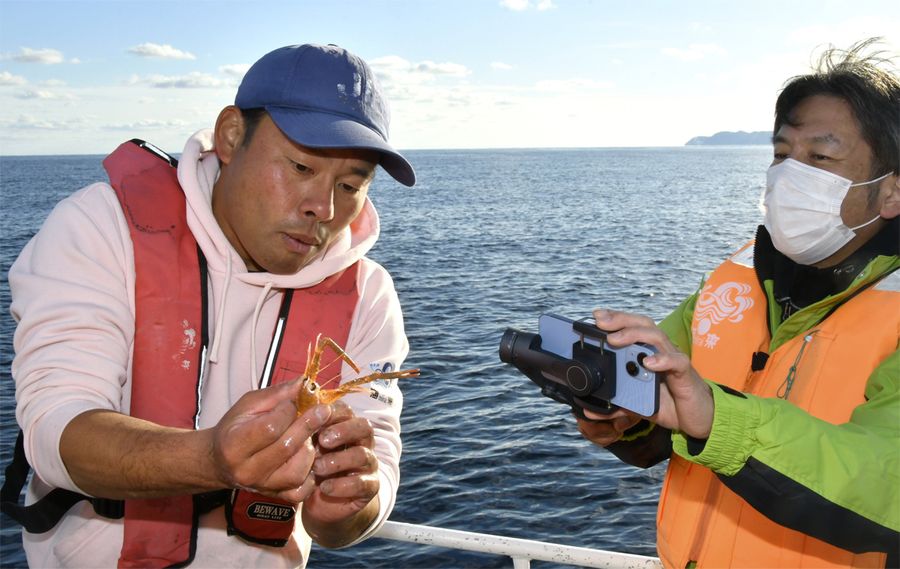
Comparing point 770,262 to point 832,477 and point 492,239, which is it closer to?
point 832,477

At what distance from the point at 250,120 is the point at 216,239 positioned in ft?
1.67

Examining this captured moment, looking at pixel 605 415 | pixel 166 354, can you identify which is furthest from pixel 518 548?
pixel 166 354

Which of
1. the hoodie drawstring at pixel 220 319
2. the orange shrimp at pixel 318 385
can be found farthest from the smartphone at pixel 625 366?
the hoodie drawstring at pixel 220 319

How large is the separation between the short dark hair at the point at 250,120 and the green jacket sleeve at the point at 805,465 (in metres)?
2.03

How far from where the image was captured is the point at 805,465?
2.52 m

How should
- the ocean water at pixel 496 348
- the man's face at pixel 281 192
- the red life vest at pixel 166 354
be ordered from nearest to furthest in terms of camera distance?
the red life vest at pixel 166 354
the man's face at pixel 281 192
the ocean water at pixel 496 348

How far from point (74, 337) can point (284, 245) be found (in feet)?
2.84

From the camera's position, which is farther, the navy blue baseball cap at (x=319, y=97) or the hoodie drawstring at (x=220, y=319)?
the hoodie drawstring at (x=220, y=319)

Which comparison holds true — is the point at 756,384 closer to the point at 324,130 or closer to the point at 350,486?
the point at 350,486

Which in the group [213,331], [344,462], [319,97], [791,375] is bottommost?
[344,462]

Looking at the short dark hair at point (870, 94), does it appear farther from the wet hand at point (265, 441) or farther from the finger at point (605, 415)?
the wet hand at point (265, 441)

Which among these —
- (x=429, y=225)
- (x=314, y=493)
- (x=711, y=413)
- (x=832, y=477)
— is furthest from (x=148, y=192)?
(x=429, y=225)

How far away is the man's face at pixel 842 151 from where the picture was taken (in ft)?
11.1

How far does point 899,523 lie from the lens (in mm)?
2580
